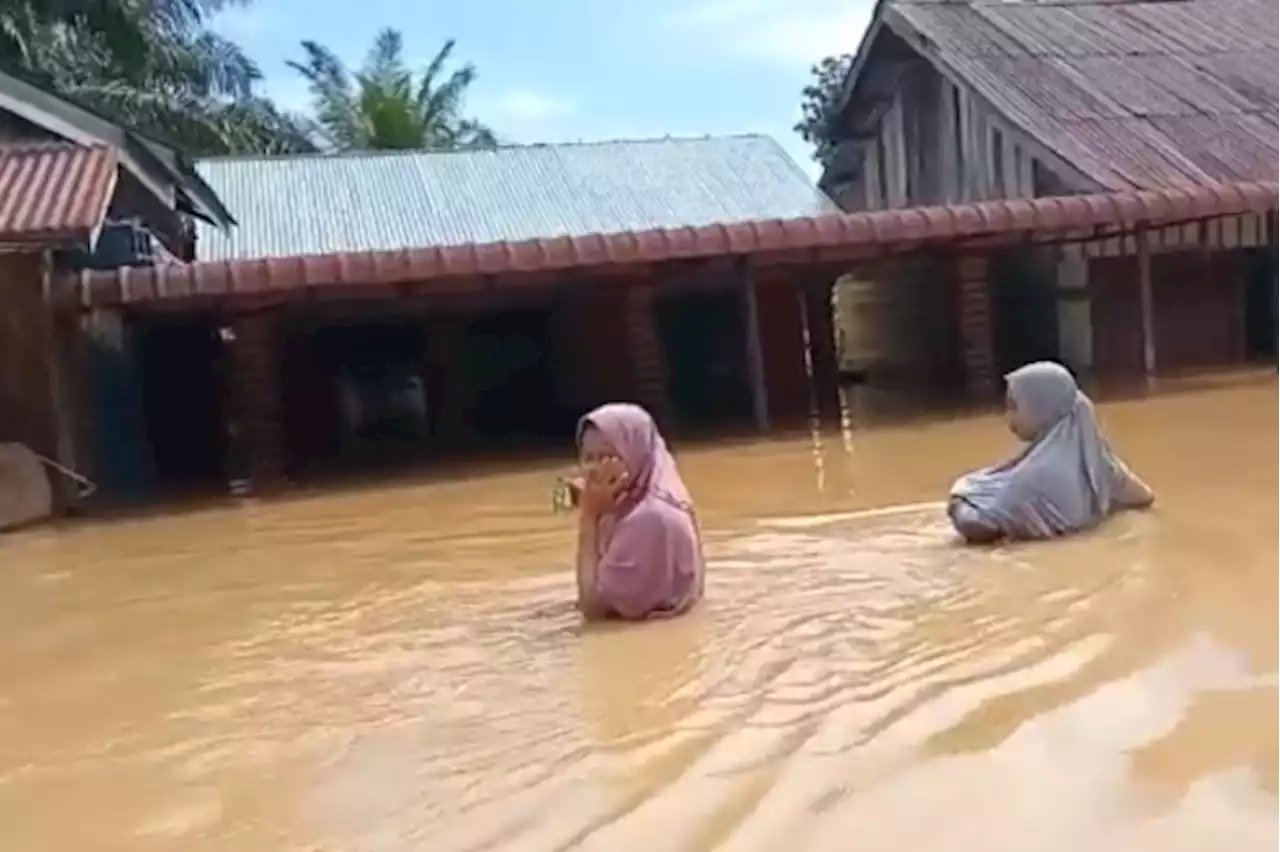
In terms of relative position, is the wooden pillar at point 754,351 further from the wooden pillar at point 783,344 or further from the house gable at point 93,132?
the house gable at point 93,132

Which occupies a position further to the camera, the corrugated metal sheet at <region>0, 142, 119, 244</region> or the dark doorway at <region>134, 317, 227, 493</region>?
the dark doorway at <region>134, 317, 227, 493</region>

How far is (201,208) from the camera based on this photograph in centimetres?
1582

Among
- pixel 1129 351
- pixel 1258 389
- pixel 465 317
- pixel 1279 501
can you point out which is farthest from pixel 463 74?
pixel 1279 501

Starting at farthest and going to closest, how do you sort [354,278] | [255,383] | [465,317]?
[465,317], [255,383], [354,278]

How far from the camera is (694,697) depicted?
4.99m

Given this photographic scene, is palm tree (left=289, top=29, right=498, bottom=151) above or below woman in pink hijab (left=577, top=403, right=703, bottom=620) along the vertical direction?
above

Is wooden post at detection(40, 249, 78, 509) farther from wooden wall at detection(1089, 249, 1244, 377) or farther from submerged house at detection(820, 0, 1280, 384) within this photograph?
wooden wall at detection(1089, 249, 1244, 377)

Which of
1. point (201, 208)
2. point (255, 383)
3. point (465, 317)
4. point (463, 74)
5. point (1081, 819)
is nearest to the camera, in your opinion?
point (1081, 819)

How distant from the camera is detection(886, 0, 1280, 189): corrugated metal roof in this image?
15.4 m

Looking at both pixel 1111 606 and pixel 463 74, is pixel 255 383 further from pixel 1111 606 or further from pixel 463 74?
pixel 463 74

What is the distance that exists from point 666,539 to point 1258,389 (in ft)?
30.5

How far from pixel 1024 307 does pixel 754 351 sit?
4.58 m

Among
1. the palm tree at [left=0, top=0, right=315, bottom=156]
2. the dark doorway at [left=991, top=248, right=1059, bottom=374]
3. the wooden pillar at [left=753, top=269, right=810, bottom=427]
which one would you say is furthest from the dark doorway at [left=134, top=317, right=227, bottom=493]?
the dark doorway at [left=991, top=248, right=1059, bottom=374]

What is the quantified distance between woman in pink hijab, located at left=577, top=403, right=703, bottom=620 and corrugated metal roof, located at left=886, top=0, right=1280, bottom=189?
973cm
